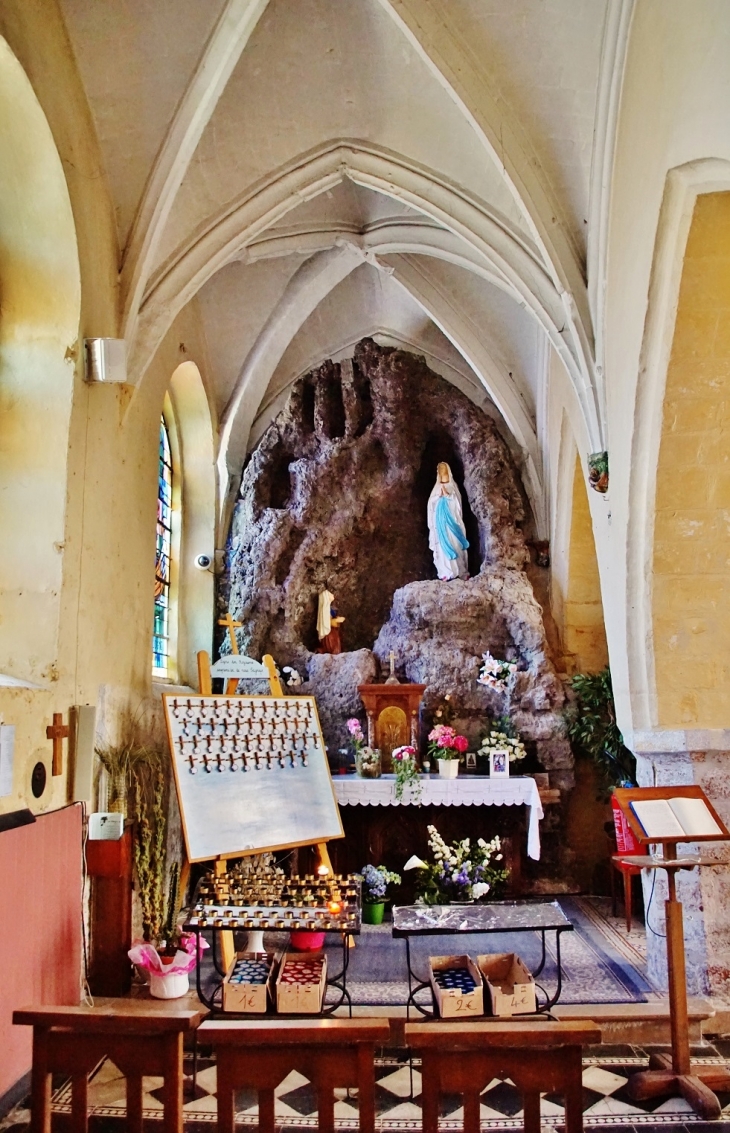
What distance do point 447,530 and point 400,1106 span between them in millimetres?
6209

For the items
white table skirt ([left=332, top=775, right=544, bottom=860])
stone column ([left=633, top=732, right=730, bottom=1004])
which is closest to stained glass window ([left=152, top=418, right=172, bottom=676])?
white table skirt ([left=332, top=775, right=544, bottom=860])

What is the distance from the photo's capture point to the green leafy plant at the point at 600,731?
8.16 metres

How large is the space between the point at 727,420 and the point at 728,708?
6.52 ft

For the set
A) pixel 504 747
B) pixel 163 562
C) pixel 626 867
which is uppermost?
pixel 163 562

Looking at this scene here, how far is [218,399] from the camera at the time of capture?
968cm

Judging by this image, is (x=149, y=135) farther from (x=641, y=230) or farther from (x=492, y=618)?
(x=492, y=618)

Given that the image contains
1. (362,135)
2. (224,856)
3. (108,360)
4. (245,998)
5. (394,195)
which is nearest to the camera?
(245,998)

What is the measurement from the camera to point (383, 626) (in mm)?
9391

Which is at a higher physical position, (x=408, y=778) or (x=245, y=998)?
(x=408, y=778)

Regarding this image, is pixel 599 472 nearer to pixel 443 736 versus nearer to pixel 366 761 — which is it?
pixel 443 736

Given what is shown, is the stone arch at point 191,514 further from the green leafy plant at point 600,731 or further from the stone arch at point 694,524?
the stone arch at point 694,524

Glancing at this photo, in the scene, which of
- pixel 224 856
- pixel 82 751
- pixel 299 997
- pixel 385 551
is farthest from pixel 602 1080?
pixel 385 551

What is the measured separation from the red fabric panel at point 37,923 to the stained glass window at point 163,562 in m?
3.43

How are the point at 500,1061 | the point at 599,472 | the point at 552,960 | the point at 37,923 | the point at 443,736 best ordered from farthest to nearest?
the point at 443,736, the point at 599,472, the point at 552,960, the point at 37,923, the point at 500,1061
